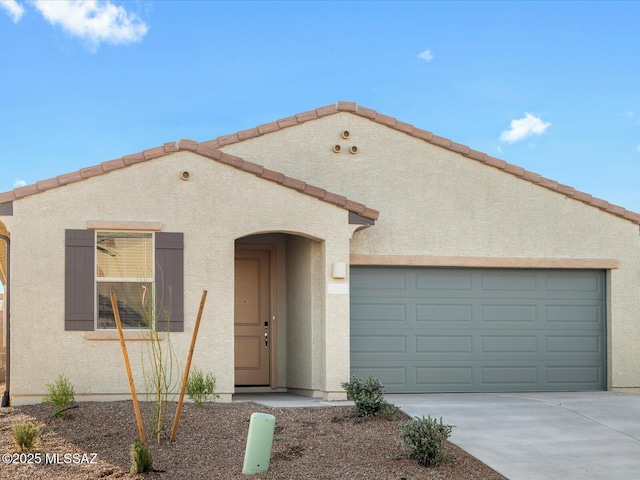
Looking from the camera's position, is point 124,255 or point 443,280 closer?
point 124,255

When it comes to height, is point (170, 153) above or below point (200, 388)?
above

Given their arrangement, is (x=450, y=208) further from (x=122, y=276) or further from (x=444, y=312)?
(x=122, y=276)

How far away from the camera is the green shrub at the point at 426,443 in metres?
9.04

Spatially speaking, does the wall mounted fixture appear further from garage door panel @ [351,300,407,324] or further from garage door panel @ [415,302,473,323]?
garage door panel @ [415,302,473,323]

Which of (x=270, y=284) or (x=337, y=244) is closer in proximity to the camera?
(x=337, y=244)

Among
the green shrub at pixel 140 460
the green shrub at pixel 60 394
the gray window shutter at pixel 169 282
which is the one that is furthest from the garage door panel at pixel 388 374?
the green shrub at pixel 140 460

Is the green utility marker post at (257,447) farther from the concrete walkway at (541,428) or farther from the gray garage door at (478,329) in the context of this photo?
the gray garage door at (478,329)

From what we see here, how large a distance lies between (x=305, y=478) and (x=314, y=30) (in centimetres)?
986

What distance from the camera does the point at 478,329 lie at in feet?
48.3

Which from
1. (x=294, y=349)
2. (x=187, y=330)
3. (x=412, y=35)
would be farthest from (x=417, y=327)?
(x=412, y=35)

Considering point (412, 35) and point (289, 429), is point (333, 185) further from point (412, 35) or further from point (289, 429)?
point (289, 429)

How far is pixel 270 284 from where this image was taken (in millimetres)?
15086

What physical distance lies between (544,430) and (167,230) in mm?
6065

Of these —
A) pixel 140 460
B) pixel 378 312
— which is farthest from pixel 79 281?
pixel 378 312
